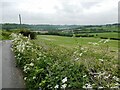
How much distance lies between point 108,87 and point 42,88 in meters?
1.64

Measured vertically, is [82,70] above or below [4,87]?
above

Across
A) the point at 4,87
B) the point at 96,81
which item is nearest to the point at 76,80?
the point at 96,81

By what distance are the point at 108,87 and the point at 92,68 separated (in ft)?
3.80

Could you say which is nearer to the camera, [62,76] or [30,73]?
[62,76]

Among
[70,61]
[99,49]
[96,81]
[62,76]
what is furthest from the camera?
[99,49]

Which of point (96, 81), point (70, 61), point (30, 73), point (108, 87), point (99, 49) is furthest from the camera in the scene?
point (30, 73)

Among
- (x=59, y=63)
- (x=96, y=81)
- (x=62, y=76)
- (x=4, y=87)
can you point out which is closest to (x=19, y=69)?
(x=4, y=87)

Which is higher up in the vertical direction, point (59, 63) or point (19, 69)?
point (59, 63)

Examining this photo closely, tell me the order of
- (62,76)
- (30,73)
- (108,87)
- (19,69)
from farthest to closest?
(19,69)
(30,73)
(62,76)
(108,87)

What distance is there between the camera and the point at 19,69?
9453mm

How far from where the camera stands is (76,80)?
496 cm

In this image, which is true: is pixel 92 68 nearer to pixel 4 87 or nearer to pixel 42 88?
pixel 42 88

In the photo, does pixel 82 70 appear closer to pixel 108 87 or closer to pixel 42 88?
pixel 42 88

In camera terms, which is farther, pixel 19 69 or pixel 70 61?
pixel 19 69
